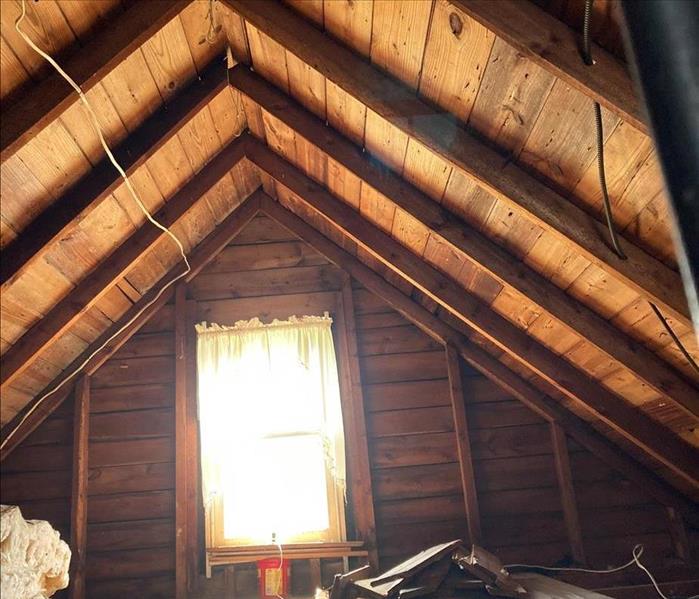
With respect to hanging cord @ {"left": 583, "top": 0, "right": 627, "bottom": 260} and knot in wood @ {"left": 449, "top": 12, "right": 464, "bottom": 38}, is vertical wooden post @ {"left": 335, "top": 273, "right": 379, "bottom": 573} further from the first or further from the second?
knot in wood @ {"left": 449, "top": 12, "right": 464, "bottom": 38}

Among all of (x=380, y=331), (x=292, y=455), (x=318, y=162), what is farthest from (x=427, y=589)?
(x=318, y=162)

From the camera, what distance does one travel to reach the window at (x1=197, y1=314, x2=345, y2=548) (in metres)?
3.79

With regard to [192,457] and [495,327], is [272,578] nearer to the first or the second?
[192,457]

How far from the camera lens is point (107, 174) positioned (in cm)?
274

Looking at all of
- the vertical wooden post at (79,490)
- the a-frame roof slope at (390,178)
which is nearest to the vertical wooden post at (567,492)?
the a-frame roof slope at (390,178)

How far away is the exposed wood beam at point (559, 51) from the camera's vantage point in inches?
62.2

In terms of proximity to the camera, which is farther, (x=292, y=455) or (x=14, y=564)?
(x=292, y=455)

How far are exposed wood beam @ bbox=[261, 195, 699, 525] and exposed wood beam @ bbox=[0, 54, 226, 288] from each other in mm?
1484

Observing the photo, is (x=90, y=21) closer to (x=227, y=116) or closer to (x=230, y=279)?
Answer: (x=227, y=116)

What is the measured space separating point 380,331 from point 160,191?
1646mm

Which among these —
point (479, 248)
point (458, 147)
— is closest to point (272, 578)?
point (479, 248)

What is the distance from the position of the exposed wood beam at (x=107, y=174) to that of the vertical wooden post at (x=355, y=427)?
67.7 inches

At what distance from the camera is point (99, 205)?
2.86 metres

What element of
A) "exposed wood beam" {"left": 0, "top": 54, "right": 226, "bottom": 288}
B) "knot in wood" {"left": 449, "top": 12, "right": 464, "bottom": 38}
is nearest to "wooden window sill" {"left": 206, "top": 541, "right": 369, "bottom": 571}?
"exposed wood beam" {"left": 0, "top": 54, "right": 226, "bottom": 288}
